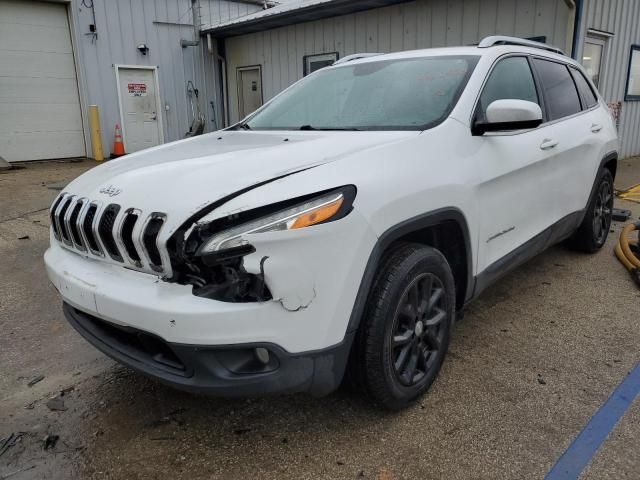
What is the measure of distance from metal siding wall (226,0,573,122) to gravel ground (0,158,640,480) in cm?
668

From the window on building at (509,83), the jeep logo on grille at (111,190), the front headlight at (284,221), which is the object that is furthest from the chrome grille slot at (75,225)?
the window on building at (509,83)

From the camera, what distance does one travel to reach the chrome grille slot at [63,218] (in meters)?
2.40

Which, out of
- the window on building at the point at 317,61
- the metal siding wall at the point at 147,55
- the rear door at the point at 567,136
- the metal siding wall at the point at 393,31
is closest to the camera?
the rear door at the point at 567,136

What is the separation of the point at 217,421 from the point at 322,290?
3.29 feet

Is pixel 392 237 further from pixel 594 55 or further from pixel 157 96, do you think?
pixel 157 96

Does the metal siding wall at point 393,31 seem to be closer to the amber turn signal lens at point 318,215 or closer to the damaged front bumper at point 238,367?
the amber turn signal lens at point 318,215

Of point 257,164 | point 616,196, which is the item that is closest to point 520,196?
point 257,164

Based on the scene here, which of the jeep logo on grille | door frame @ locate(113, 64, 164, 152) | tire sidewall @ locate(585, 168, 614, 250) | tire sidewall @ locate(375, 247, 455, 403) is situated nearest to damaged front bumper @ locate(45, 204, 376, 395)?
tire sidewall @ locate(375, 247, 455, 403)

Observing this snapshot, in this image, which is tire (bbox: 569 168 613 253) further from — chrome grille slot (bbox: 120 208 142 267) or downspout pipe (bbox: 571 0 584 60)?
downspout pipe (bbox: 571 0 584 60)

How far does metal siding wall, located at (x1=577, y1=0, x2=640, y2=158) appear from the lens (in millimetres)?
9023

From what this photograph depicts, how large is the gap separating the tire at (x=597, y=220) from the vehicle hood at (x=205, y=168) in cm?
277

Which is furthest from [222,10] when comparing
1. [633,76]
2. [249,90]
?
[633,76]

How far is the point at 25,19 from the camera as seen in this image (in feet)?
37.2

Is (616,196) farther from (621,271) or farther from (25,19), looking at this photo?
(25,19)
